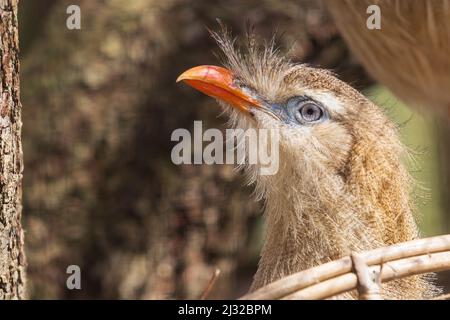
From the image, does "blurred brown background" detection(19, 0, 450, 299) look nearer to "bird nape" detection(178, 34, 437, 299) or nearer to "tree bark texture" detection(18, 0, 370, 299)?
"tree bark texture" detection(18, 0, 370, 299)

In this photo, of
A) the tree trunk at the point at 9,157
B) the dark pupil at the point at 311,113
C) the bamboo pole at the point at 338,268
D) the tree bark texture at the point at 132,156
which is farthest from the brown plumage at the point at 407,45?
the tree trunk at the point at 9,157

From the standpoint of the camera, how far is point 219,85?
2.00 metres

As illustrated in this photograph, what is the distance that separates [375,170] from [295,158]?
0.61ft

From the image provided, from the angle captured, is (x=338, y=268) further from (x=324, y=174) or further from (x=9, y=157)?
(x=9, y=157)

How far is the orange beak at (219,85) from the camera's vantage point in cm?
199

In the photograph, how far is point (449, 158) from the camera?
11.7 feet

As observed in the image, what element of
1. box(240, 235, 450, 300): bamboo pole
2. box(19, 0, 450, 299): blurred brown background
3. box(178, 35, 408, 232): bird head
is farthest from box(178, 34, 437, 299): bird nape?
box(19, 0, 450, 299): blurred brown background

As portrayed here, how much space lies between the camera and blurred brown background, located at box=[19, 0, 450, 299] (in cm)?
352

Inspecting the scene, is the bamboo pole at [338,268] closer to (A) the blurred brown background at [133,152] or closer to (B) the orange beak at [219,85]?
(B) the orange beak at [219,85]

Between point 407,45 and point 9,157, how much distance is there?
1.34 meters

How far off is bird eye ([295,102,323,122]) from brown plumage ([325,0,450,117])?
628 mm

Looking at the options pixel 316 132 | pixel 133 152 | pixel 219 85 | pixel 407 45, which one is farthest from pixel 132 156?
pixel 316 132
